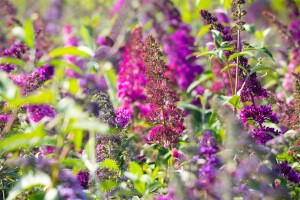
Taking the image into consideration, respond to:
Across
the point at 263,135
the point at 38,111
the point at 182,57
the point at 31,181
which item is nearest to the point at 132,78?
the point at 182,57

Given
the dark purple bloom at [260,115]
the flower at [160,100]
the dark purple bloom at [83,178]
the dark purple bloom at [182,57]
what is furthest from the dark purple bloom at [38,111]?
the dark purple bloom at [182,57]

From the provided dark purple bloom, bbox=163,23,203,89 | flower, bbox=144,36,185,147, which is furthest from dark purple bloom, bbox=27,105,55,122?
dark purple bloom, bbox=163,23,203,89

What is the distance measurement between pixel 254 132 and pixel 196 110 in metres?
0.54

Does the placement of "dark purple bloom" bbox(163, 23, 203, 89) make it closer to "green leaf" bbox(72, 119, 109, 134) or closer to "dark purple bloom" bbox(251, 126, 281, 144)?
"dark purple bloom" bbox(251, 126, 281, 144)

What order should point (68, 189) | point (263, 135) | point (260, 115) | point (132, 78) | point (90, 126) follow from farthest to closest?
point (132, 78)
point (260, 115)
point (263, 135)
point (68, 189)
point (90, 126)

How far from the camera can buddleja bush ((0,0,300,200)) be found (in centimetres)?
221

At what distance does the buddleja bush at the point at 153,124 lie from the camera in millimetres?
2207

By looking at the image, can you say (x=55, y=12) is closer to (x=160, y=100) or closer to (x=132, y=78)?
(x=132, y=78)

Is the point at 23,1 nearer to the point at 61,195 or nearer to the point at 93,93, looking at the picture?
the point at 93,93

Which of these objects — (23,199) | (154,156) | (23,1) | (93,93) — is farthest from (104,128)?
(23,1)

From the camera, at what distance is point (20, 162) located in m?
2.22

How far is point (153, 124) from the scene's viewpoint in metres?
3.53

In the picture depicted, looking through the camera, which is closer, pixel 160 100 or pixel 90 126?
pixel 90 126

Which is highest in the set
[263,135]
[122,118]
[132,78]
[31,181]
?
[132,78]
